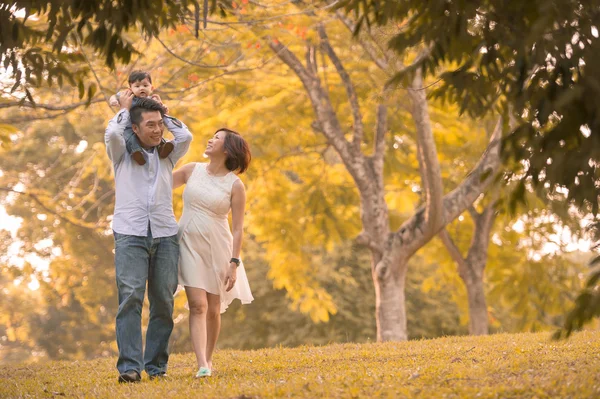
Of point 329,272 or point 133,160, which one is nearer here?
point 133,160

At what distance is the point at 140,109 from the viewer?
258 inches

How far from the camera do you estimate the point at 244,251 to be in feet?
88.3

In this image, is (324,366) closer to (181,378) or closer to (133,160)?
(181,378)

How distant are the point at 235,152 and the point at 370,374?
208 cm

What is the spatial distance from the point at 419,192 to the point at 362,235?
15.7 ft

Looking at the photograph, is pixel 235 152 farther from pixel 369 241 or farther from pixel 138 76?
pixel 369 241

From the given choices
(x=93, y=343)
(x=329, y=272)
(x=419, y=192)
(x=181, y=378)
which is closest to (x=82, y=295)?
(x=93, y=343)

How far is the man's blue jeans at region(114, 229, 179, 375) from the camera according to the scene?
6.30m

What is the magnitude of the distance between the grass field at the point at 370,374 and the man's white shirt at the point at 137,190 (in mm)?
1182

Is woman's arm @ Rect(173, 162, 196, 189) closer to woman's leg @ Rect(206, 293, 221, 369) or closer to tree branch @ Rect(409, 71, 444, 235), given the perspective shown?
woman's leg @ Rect(206, 293, 221, 369)

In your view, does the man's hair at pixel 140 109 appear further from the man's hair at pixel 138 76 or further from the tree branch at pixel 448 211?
the tree branch at pixel 448 211

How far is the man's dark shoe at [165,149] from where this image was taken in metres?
6.62

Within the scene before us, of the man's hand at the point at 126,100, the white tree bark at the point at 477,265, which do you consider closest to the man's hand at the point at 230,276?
the man's hand at the point at 126,100

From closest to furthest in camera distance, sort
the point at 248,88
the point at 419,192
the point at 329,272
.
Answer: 1. the point at 248,88
2. the point at 419,192
3. the point at 329,272
